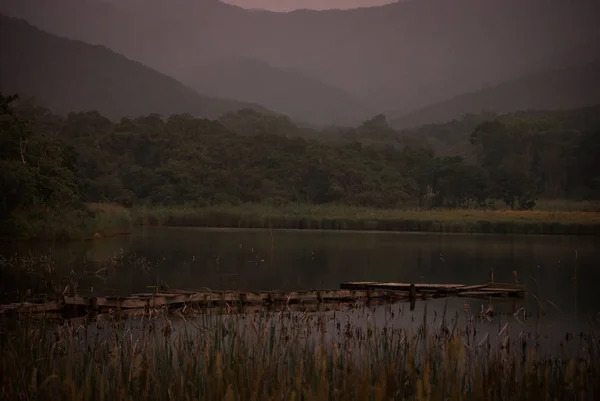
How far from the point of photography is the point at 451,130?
13175 cm

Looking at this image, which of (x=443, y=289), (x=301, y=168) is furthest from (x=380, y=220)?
(x=443, y=289)

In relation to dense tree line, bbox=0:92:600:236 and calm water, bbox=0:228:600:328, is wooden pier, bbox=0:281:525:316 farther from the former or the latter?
dense tree line, bbox=0:92:600:236

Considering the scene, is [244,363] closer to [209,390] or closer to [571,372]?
[209,390]

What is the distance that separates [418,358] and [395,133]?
338 ft

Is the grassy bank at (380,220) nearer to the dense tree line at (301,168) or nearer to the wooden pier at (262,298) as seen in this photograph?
the dense tree line at (301,168)

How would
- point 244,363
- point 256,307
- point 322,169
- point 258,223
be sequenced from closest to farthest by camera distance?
point 244,363
point 256,307
point 258,223
point 322,169

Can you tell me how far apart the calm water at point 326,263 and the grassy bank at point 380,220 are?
267 inches

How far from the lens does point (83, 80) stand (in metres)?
185

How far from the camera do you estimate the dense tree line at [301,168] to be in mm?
65375

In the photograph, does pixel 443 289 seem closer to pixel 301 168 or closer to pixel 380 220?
pixel 380 220

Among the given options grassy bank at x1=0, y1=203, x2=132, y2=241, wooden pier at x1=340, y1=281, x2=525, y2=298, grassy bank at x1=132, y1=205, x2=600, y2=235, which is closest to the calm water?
wooden pier at x1=340, y1=281, x2=525, y2=298

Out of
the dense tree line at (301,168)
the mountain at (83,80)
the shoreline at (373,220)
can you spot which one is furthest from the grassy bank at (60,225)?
the mountain at (83,80)

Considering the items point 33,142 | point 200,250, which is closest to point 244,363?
point 200,250

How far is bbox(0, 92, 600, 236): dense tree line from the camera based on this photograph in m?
65.4
